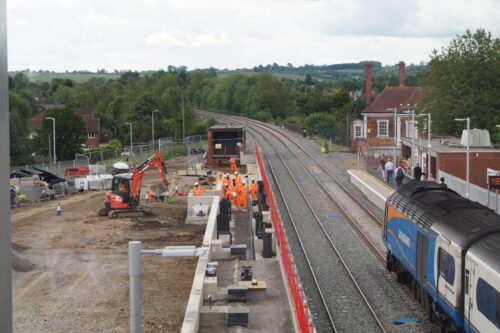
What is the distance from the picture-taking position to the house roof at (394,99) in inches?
2980

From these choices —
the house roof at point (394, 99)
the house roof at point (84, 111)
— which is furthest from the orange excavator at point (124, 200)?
the house roof at point (84, 111)

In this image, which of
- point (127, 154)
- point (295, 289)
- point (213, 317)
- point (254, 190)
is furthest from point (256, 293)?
point (127, 154)

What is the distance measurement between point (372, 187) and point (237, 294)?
77.4ft

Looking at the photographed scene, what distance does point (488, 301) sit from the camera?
12219 mm

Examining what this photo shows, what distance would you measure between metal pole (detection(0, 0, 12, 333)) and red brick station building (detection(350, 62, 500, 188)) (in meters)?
35.5

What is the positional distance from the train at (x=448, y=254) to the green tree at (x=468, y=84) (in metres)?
33.5

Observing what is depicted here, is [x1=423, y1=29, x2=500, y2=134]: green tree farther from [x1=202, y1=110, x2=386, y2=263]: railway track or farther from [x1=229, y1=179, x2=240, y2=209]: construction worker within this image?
[x1=229, y1=179, x2=240, y2=209]: construction worker

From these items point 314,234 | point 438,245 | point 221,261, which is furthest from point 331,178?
point 438,245

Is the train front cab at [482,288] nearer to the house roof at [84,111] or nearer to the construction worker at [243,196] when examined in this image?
the construction worker at [243,196]

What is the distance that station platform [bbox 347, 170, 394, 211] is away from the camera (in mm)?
38338

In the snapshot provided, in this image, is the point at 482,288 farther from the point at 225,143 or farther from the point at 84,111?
the point at 84,111

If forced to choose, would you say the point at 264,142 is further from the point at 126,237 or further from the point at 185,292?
the point at 185,292

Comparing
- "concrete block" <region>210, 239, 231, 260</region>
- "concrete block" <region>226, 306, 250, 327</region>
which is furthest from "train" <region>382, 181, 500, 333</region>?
"concrete block" <region>210, 239, 231, 260</region>

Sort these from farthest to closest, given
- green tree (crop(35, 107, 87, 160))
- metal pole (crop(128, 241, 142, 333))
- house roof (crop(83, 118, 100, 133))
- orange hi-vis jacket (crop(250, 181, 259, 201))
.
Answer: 1. house roof (crop(83, 118, 100, 133))
2. green tree (crop(35, 107, 87, 160))
3. orange hi-vis jacket (crop(250, 181, 259, 201))
4. metal pole (crop(128, 241, 142, 333))
